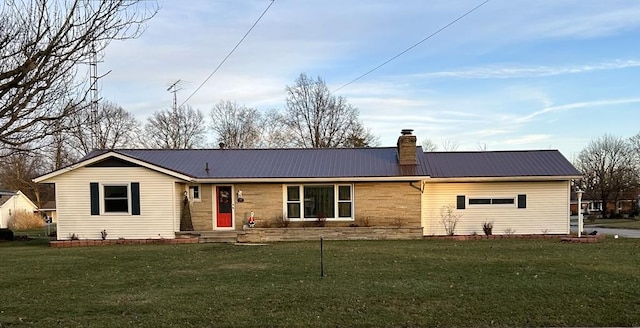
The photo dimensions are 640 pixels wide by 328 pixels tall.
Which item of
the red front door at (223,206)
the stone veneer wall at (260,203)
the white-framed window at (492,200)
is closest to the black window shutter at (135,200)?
the red front door at (223,206)

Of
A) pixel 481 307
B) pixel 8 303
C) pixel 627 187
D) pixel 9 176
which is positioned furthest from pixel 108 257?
pixel 627 187

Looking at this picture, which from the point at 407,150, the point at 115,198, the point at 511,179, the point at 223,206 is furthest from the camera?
the point at 407,150

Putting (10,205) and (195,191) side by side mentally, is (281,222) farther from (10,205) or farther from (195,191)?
(10,205)

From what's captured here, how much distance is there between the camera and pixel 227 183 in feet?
66.0

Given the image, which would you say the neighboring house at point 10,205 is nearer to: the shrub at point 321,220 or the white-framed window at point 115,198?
the white-framed window at point 115,198

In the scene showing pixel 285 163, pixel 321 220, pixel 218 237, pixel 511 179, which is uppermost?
pixel 285 163

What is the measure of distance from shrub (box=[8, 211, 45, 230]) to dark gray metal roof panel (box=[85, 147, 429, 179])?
83.1 feet

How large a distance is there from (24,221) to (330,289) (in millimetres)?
42795

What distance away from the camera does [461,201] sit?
2030 centimetres

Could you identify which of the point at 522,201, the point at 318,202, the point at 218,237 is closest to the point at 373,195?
the point at 318,202

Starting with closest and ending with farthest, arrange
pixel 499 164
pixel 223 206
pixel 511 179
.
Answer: pixel 511 179, pixel 223 206, pixel 499 164

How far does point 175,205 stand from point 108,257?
515 cm

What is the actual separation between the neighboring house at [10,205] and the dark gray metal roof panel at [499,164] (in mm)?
40981

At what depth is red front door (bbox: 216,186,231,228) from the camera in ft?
66.3
